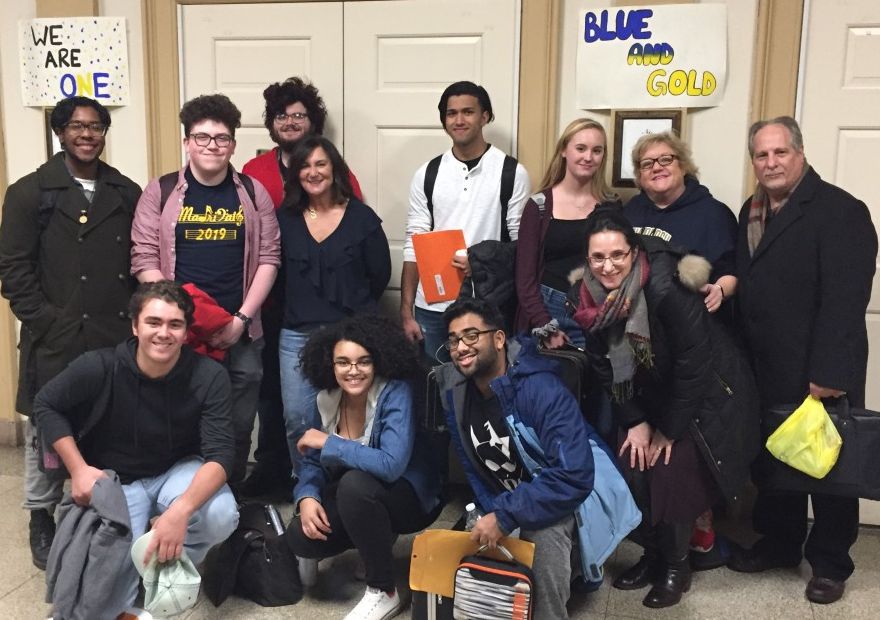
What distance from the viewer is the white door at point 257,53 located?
10.8ft

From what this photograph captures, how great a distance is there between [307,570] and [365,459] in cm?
47

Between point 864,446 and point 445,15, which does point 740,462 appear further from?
point 445,15

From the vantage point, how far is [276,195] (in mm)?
2955

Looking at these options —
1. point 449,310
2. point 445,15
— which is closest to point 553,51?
point 445,15

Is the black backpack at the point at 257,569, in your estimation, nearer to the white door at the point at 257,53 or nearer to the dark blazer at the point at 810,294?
the dark blazer at the point at 810,294

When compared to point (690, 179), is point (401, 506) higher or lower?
lower

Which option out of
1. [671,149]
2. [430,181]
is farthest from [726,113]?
[430,181]

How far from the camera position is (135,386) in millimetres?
2264

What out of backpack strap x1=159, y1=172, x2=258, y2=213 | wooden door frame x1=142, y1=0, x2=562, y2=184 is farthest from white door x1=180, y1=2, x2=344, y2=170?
backpack strap x1=159, y1=172, x2=258, y2=213

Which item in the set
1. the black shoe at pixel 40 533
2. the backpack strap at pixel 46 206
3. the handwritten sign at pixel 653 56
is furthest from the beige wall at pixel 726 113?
the black shoe at pixel 40 533

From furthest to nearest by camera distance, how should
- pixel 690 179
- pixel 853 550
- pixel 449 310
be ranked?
pixel 853 550 → pixel 690 179 → pixel 449 310

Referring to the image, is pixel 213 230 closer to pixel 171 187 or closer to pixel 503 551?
pixel 171 187

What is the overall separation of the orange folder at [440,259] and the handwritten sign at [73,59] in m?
1.67

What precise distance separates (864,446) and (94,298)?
2449 mm
